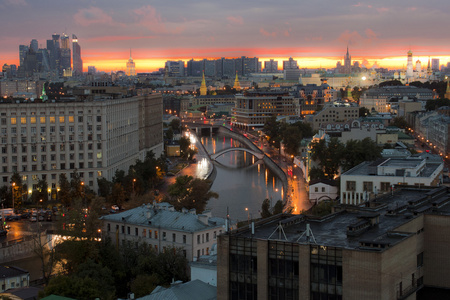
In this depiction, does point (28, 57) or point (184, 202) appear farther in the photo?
point (28, 57)

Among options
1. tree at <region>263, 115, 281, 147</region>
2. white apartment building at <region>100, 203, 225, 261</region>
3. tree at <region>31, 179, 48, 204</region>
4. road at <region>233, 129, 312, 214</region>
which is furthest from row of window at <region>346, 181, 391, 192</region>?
tree at <region>263, 115, 281, 147</region>

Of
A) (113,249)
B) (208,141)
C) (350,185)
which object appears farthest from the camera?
(208,141)

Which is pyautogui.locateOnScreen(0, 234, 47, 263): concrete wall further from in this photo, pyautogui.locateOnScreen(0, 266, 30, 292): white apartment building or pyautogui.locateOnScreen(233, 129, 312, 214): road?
pyautogui.locateOnScreen(233, 129, 312, 214): road

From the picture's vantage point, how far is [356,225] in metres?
12.8

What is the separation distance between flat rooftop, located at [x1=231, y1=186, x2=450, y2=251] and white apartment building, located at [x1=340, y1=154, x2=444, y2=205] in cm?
786

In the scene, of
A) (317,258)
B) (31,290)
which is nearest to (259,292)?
(317,258)

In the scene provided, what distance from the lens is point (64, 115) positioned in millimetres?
33438

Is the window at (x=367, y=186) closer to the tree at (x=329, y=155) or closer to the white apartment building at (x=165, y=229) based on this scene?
the white apartment building at (x=165, y=229)

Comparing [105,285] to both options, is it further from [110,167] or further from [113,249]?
[110,167]

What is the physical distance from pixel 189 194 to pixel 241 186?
10883 millimetres

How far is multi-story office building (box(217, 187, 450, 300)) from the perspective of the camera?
11.2m

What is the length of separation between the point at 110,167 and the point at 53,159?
2886 millimetres

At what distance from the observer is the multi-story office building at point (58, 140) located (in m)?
A: 32.5

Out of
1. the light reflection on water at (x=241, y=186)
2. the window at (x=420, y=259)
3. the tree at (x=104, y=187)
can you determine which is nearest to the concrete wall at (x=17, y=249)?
the light reflection on water at (x=241, y=186)
